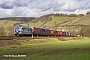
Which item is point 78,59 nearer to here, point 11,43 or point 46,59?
point 46,59

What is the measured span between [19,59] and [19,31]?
56.9 metres

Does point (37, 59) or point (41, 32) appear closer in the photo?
point (37, 59)

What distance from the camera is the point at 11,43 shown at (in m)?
54.2

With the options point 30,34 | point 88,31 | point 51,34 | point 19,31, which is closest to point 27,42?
point 19,31

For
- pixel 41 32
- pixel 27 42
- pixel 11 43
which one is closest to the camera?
pixel 11 43

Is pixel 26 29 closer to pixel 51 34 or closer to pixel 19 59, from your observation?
pixel 51 34

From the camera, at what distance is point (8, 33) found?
116 m

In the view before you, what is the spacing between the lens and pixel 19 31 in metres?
85.8

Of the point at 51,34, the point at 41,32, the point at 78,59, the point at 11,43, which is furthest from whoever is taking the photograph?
the point at 51,34

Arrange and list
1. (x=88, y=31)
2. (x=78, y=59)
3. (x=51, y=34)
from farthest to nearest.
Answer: (x=88, y=31)
(x=51, y=34)
(x=78, y=59)

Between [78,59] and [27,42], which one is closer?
Result: [78,59]

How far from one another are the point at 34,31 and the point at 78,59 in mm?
69581

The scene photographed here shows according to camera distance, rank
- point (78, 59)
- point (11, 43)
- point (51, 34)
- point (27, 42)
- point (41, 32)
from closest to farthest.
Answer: point (78, 59) → point (11, 43) → point (27, 42) → point (41, 32) → point (51, 34)

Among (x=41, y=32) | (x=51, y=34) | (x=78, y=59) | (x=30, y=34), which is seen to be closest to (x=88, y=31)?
(x=51, y=34)
